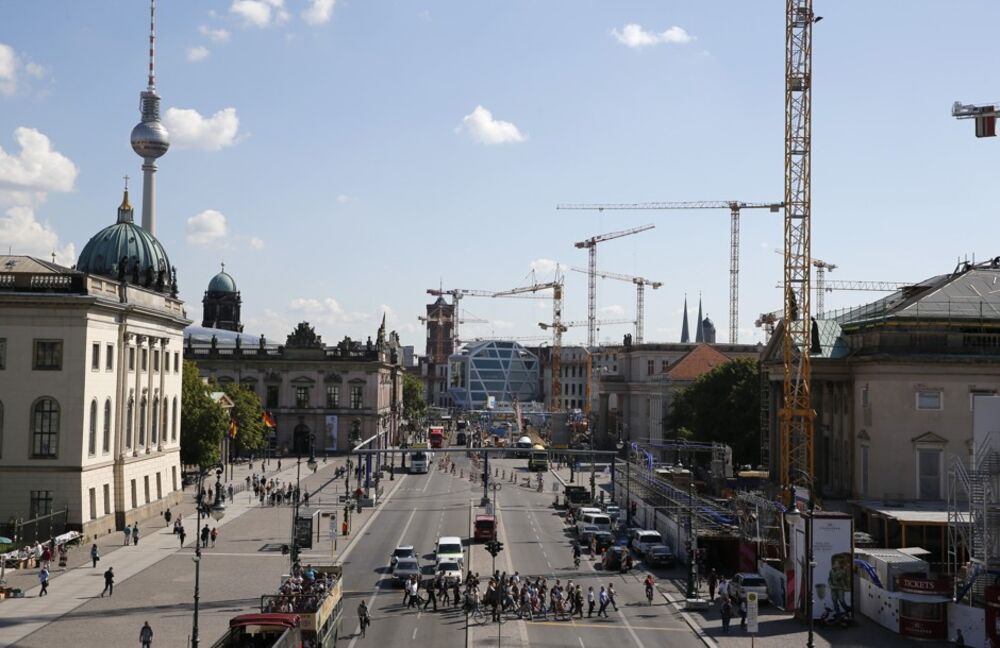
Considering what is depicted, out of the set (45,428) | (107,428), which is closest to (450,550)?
(45,428)

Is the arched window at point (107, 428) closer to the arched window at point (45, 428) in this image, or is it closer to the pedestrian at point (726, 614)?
the arched window at point (45, 428)

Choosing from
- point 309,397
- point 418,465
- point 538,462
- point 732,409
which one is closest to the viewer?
point 732,409

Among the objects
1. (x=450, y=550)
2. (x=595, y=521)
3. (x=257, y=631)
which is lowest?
(x=595, y=521)

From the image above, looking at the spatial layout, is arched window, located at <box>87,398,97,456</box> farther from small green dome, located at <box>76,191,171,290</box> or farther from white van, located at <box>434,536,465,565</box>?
small green dome, located at <box>76,191,171,290</box>

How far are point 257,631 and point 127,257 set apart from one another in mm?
68411

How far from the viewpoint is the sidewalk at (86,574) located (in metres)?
43.4

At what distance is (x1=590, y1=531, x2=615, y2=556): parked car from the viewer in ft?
209

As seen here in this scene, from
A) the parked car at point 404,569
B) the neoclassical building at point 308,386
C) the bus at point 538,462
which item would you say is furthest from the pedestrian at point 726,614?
the neoclassical building at point 308,386

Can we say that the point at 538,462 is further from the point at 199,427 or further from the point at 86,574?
the point at 86,574

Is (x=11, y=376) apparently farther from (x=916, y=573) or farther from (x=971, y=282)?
(x=971, y=282)

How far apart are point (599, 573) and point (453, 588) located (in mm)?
10561

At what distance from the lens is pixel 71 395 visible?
6266 centimetres

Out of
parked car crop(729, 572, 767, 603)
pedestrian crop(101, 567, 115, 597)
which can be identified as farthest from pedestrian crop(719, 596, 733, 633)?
pedestrian crop(101, 567, 115, 597)

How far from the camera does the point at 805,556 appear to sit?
45.1 metres
